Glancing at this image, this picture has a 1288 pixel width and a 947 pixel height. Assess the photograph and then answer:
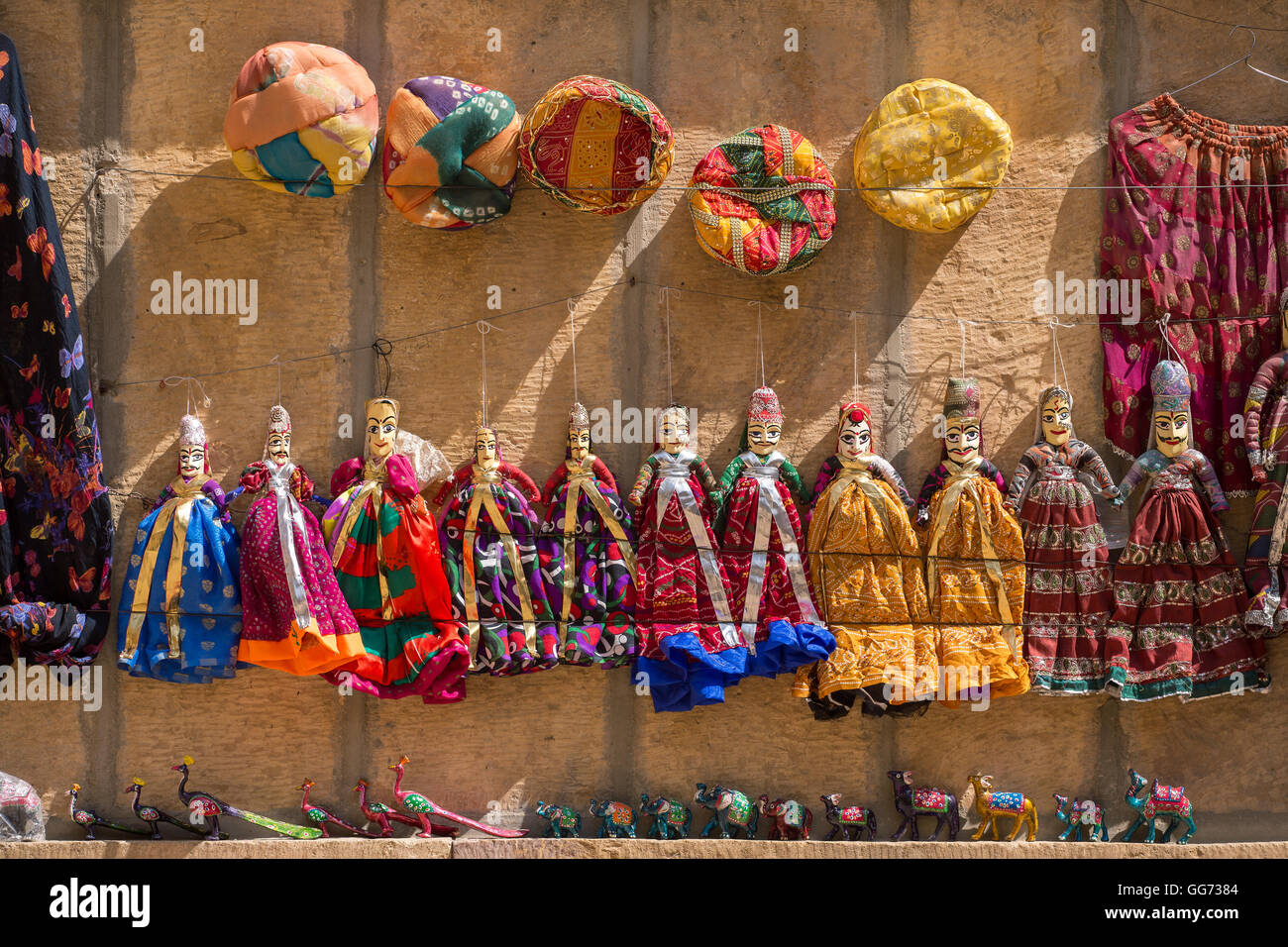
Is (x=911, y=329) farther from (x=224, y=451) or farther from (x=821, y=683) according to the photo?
(x=224, y=451)

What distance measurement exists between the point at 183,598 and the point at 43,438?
66 cm

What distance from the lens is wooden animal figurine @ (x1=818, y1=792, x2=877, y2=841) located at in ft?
13.2

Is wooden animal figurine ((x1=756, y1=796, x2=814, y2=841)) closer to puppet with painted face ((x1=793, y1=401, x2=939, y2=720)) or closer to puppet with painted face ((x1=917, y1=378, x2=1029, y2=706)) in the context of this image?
puppet with painted face ((x1=793, y1=401, x2=939, y2=720))

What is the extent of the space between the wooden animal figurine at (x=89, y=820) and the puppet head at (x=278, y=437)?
117 centimetres

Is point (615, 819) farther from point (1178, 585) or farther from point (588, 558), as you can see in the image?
point (1178, 585)

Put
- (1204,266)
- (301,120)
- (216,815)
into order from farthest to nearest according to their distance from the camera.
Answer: (1204,266) < (216,815) < (301,120)

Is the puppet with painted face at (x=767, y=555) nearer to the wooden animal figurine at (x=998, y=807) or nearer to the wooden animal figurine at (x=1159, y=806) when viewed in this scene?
the wooden animal figurine at (x=998, y=807)

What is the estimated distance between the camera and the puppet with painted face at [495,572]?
396 cm

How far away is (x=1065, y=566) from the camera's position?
4.03 meters

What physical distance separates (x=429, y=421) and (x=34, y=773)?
1641 mm

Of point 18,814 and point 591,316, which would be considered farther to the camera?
point 591,316

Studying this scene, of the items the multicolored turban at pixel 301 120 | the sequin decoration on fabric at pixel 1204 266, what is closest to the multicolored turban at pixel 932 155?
the sequin decoration on fabric at pixel 1204 266

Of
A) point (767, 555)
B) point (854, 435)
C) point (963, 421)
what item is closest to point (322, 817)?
point (767, 555)

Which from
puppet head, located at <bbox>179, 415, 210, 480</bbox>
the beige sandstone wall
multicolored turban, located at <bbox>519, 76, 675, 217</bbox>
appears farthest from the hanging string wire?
puppet head, located at <bbox>179, 415, 210, 480</bbox>
